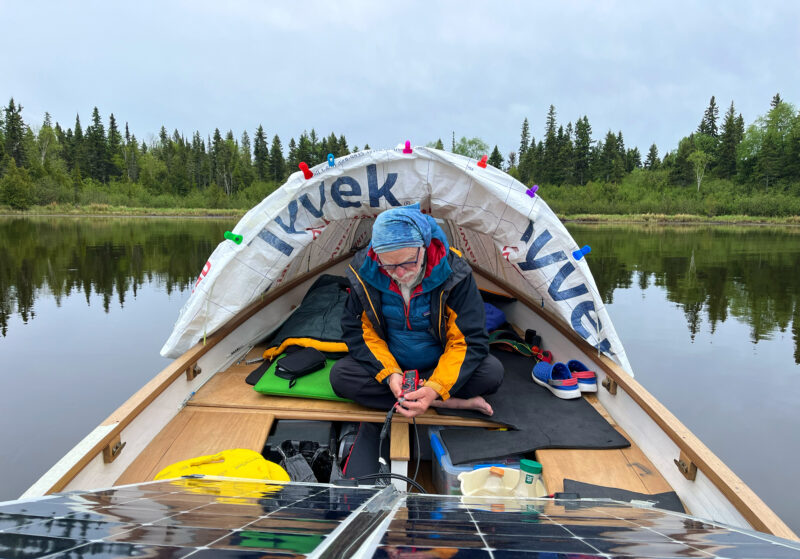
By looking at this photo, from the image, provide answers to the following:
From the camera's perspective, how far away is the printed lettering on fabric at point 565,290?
2734mm

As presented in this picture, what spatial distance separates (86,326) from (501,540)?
26.3 ft

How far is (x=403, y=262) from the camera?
2098mm

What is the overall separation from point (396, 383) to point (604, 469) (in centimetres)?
107

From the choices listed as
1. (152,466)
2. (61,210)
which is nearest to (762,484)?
(152,466)

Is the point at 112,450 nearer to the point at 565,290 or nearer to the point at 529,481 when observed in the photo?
the point at 529,481

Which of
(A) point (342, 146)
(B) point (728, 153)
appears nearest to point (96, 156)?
(A) point (342, 146)

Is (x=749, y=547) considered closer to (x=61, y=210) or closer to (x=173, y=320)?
(x=173, y=320)

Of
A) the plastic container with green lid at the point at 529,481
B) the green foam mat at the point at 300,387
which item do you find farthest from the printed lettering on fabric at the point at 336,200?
the plastic container with green lid at the point at 529,481

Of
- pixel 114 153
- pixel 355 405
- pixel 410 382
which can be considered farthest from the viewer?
pixel 114 153

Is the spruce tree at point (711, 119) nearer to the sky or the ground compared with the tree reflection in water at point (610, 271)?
nearer to the sky

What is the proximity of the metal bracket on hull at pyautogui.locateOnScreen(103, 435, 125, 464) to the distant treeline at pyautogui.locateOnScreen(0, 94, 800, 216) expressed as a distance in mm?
32907

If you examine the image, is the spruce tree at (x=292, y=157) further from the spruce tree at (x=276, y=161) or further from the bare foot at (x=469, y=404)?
the bare foot at (x=469, y=404)

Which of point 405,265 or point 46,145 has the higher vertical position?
Answer: point 46,145

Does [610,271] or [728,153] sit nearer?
[610,271]
